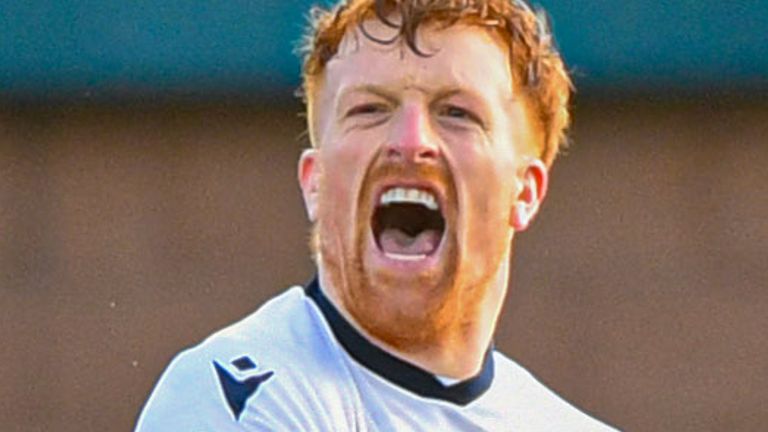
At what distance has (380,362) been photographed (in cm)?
444

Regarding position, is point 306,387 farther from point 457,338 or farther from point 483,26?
point 483,26

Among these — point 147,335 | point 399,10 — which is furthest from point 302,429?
point 147,335

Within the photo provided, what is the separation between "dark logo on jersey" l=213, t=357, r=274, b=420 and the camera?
419cm

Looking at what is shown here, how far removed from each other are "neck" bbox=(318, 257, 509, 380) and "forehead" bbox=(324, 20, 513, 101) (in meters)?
0.35

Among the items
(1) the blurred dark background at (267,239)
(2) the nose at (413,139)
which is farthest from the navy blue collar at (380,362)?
(1) the blurred dark background at (267,239)

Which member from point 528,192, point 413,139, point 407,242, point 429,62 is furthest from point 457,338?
point 429,62

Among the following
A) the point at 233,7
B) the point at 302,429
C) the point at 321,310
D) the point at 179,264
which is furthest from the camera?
the point at 179,264

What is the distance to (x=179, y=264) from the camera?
9445 millimetres

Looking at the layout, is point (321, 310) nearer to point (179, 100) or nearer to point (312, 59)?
point (312, 59)

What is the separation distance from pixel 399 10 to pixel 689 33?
14.7ft

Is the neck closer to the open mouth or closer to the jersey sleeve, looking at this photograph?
the open mouth

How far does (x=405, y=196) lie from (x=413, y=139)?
0.11m

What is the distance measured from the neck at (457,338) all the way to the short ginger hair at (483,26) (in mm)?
304

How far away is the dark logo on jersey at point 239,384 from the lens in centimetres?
419
